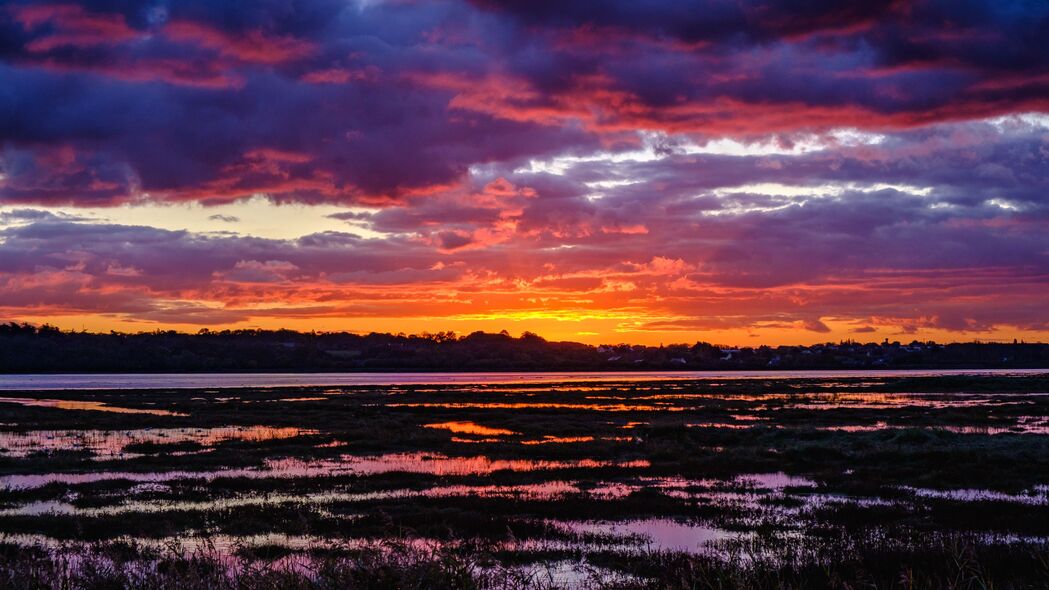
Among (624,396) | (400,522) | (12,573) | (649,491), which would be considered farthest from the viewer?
(624,396)

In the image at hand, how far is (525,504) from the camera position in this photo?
2456 centimetres

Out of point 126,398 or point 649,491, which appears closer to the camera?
point 649,491

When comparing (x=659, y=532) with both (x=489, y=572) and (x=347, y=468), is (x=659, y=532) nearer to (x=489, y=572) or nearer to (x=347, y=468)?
(x=489, y=572)

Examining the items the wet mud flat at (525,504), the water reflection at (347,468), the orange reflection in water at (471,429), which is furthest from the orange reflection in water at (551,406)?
the water reflection at (347,468)

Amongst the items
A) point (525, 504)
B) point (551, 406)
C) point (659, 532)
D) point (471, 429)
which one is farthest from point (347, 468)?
point (551, 406)

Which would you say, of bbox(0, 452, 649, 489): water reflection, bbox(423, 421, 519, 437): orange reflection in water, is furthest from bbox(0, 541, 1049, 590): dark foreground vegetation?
bbox(423, 421, 519, 437): orange reflection in water

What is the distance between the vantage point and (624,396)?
8962cm

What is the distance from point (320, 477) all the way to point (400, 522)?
30.6 ft

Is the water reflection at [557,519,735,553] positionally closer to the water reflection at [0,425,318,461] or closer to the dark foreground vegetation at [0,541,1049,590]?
the dark foreground vegetation at [0,541,1049,590]

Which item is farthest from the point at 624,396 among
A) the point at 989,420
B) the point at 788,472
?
→ the point at 788,472

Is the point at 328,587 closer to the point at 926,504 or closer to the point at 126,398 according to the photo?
the point at 926,504

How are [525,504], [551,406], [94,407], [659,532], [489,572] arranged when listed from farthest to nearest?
[551,406]
[94,407]
[525,504]
[659,532]
[489,572]

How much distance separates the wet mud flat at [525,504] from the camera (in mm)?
13711

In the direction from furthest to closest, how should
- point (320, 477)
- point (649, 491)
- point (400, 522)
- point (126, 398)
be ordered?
point (126, 398) < point (320, 477) < point (649, 491) < point (400, 522)
